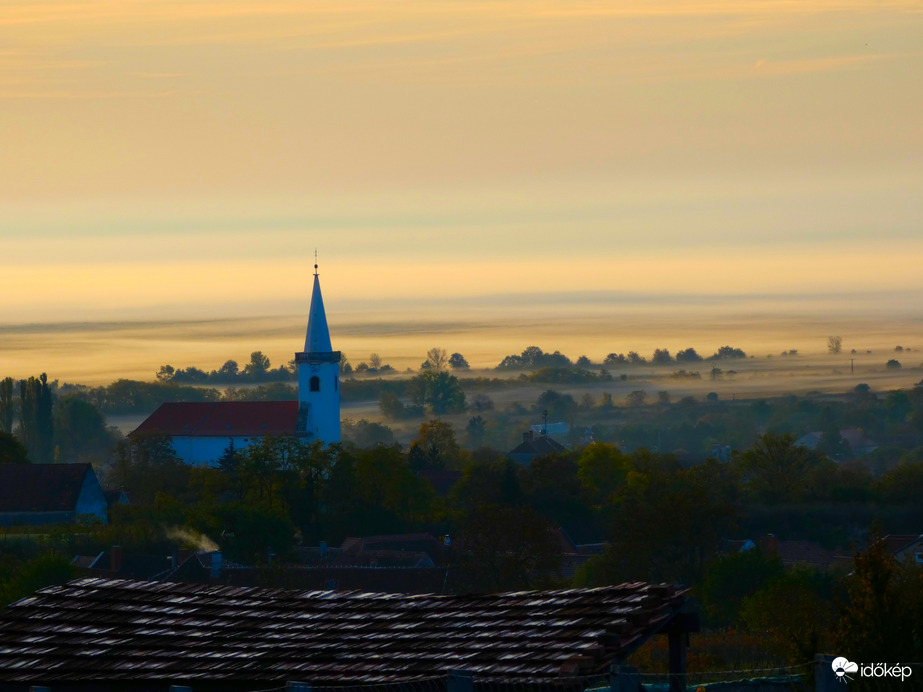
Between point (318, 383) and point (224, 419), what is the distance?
11.3m

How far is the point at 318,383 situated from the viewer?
5453 inches

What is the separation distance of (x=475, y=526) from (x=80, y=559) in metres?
23.2

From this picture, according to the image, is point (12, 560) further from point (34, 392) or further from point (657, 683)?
point (34, 392)

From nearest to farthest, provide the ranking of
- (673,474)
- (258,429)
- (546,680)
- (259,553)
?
(546,680)
(259,553)
(673,474)
(258,429)

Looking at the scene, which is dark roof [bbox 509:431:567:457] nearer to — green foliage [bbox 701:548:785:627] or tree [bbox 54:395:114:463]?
tree [bbox 54:395:114:463]

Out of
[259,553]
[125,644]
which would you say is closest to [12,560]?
[259,553]

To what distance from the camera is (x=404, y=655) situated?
15.7 metres

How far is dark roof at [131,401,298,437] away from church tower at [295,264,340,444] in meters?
1.89

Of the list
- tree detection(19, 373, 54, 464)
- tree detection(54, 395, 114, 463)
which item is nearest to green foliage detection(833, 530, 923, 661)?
tree detection(19, 373, 54, 464)

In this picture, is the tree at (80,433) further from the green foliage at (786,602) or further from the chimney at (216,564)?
the green foliage at (786,602)

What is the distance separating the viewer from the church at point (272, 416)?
5389 inches

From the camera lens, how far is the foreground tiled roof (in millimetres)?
15258

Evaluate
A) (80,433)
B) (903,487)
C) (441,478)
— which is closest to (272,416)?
(441,478)

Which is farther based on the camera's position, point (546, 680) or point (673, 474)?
point (673, 474)
